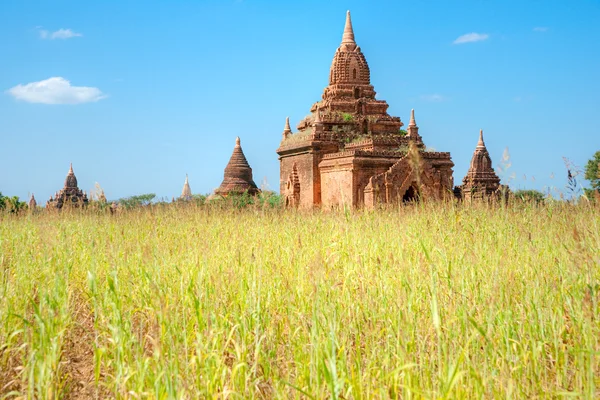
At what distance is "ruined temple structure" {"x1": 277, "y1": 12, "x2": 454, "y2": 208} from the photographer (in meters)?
15.6

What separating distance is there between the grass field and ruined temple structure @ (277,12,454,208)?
9941 millimetres

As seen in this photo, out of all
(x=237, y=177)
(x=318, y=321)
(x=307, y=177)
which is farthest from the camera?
(x=237, y=177)

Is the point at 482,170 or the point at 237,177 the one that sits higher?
the point at 237,177

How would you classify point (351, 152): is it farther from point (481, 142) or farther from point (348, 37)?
point (481, 142)

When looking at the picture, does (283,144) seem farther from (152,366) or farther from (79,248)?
(152,366)

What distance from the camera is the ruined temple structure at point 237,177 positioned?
23.3 metres

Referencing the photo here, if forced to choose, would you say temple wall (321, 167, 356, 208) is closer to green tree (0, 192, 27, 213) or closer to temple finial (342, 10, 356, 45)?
temple finial (342, 10, 356, 45)

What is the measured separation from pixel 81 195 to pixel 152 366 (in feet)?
81.6

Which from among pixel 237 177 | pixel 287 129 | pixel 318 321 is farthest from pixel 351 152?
pixel 318 321

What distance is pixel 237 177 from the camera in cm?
2378

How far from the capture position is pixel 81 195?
2573 cm

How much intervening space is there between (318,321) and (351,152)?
13191 millimetres

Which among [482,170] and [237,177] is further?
[237,177]

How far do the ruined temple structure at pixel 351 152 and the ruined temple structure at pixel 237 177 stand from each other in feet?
12.7
